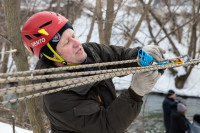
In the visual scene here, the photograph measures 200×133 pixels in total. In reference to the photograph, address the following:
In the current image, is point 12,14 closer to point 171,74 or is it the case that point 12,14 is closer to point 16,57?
point 16,57

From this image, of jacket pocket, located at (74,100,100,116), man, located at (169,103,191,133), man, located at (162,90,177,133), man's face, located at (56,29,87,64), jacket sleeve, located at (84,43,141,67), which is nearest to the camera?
jacket pocket, located at (74,100,100,116)

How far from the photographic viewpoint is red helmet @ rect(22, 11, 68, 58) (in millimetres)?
1456

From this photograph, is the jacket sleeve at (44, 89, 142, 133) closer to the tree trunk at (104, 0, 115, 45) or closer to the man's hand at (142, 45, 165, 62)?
the man's hand at (142, 45, 165, 62)

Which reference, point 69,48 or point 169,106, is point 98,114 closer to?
point 69,48

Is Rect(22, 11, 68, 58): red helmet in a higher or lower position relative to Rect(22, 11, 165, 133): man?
higher

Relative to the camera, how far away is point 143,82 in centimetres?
123

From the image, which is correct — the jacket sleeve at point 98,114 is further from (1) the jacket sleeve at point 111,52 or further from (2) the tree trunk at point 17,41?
(2) the tree trunk at point 17,41

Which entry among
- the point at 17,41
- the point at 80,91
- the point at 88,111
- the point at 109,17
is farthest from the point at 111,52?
the point at 109,17

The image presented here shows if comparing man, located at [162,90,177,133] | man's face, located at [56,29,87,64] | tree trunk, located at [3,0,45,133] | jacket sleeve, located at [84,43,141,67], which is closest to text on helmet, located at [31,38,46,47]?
man's face, located at [56,29,87,64]

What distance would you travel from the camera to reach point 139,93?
4.02 feet

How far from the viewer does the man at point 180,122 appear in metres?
3.94

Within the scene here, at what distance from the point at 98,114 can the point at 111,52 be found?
67cm

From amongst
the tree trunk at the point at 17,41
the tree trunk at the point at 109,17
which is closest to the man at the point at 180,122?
the tree trunk at the point at 109,17

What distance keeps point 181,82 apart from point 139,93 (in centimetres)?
1116
